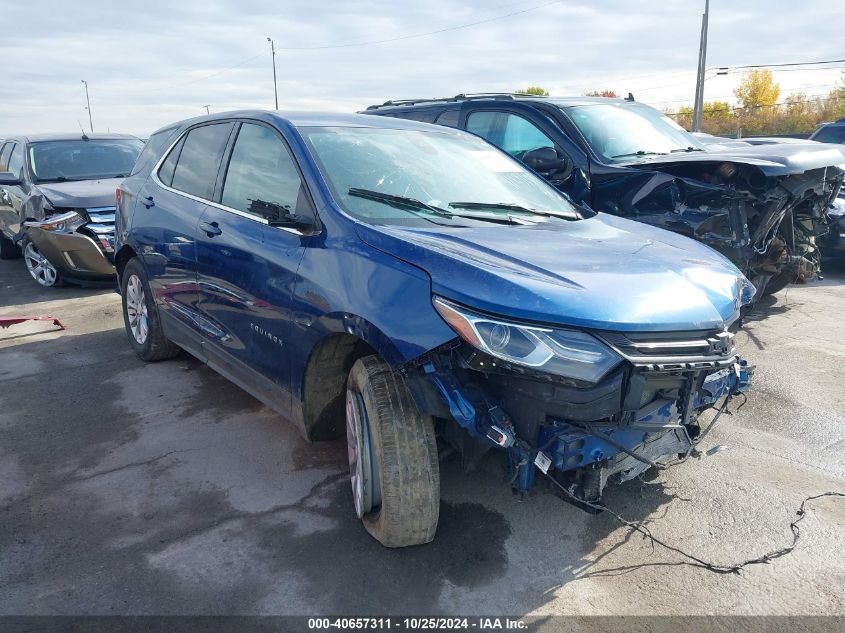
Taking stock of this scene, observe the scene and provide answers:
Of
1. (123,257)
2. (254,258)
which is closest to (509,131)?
(123,257)

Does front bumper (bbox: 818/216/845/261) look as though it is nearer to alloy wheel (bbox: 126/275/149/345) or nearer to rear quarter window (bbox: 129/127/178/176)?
rear quarter window (bbox: 129/127/178/176)

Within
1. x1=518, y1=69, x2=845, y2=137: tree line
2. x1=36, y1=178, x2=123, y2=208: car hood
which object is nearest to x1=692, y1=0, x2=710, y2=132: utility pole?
x1=518, y1=69, x2=845, y2=137: tree line

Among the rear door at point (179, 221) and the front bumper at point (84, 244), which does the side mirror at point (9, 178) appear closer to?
the front bumper at point (84, 244)

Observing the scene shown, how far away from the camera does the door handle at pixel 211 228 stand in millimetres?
3845

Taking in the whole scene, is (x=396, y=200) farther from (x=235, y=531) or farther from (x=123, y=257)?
(x=123, y=257)

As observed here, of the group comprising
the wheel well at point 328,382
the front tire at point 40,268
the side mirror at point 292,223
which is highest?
the side mirror at point 292,223

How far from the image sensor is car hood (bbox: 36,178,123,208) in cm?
767

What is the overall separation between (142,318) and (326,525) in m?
2.90

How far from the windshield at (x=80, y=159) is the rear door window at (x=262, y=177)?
5726 mm

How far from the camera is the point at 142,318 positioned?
530 centimetres

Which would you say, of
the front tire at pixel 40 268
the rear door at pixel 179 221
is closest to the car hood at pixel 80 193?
the front tire at pixel 40 268

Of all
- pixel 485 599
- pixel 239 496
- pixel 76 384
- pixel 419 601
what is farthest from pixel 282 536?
pixel 76 384

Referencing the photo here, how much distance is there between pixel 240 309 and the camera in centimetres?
366

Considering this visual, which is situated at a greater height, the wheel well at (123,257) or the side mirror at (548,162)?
the side mirror at (548,162)
